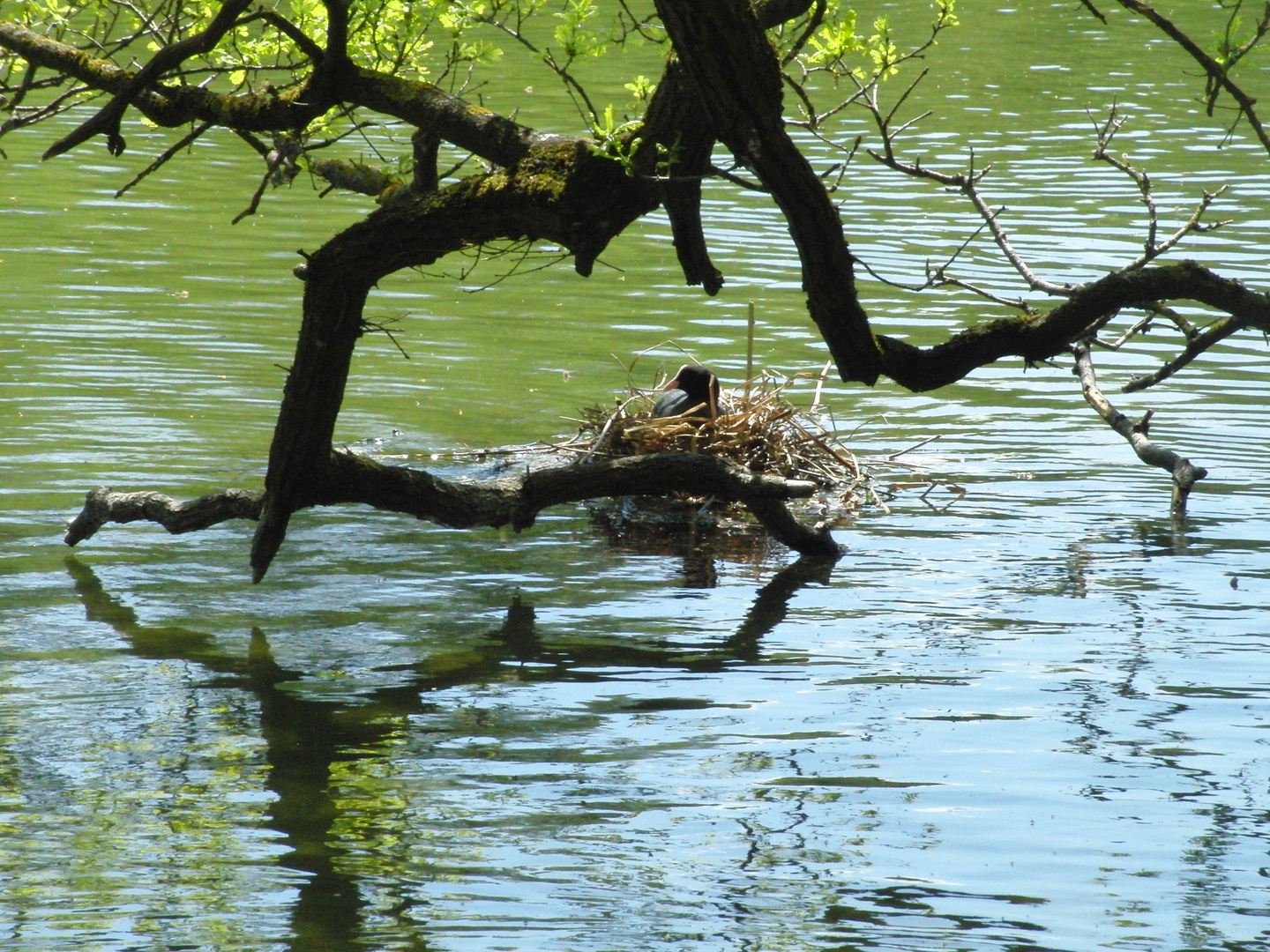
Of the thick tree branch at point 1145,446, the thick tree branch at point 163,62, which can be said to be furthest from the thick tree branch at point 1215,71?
the thick tree branch at point 1145,446

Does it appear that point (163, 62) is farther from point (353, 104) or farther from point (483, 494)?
point (483, 494)

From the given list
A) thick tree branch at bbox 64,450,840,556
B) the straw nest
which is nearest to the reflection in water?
thick tree branch at bbox 64,450,840,556

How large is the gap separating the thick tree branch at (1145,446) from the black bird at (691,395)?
216 centimetres

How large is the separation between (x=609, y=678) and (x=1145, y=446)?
404 centimetres

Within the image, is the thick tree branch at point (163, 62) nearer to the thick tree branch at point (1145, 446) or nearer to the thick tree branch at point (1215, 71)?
the thick tree branch at point (1215, 71)

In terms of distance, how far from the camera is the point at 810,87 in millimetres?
27812

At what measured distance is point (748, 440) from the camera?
1007cm

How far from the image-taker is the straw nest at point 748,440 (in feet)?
32.8

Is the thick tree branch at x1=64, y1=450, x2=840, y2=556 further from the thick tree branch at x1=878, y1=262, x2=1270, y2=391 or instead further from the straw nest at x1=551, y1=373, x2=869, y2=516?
the thick tree branch at x1=878, y1=262, x2=1270, y2=391

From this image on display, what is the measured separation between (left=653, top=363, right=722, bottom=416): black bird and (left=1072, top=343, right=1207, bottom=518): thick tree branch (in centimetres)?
216

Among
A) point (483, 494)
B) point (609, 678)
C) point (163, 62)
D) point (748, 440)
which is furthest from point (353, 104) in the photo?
point (748, 440)

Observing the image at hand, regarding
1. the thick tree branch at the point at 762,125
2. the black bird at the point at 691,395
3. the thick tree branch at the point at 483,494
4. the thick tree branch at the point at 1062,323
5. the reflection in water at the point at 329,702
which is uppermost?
the thick tree branch at the point at 762,125

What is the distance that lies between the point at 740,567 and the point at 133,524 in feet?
11.8

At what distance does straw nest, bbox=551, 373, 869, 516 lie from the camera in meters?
10.0
